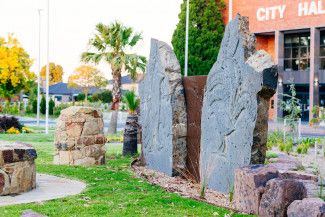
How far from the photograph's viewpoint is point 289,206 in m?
8.21

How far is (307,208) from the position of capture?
7758 millimetres

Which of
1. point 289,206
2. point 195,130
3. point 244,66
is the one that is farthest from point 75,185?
point 289,206

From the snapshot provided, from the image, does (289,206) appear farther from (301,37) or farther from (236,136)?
(301,37)

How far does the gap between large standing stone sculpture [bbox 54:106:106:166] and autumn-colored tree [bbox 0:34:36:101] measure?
1098 inches

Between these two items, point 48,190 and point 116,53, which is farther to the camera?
point 116,53

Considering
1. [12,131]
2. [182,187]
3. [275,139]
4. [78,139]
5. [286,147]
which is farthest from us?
[12,131]

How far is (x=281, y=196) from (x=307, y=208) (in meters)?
0.64

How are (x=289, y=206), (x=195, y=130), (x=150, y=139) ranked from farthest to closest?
(x=150, y=139)
(x=195, y=130)
(x=289, y=206)

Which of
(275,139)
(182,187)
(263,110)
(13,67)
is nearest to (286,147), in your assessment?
(275,139)

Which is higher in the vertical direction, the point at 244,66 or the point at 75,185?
the point at 244,66

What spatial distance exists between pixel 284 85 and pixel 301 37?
12.6 ft

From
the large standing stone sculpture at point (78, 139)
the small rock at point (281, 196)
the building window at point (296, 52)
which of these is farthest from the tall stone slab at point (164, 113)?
the building window at point (296, 52)

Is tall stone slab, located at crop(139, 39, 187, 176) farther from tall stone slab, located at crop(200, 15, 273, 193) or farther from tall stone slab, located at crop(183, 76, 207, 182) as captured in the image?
tall stone slab, located at crop(200, 15, 273, 193)

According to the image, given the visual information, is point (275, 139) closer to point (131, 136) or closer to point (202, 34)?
point (131, 136)
